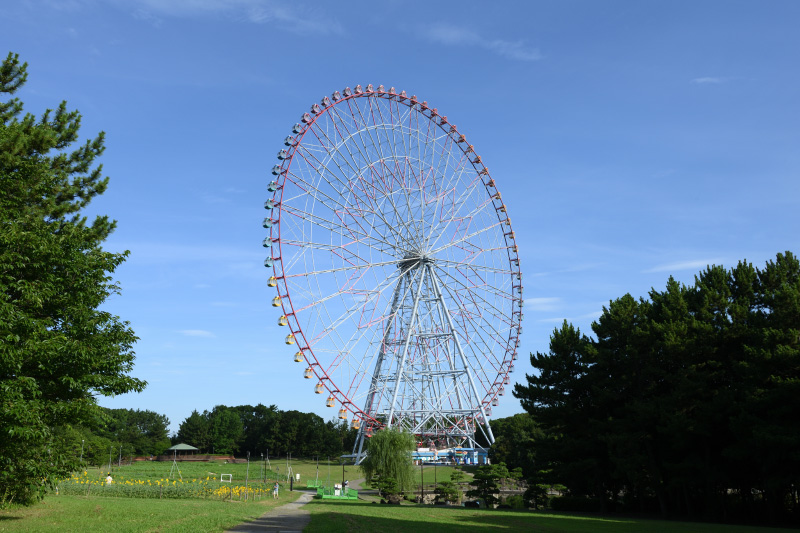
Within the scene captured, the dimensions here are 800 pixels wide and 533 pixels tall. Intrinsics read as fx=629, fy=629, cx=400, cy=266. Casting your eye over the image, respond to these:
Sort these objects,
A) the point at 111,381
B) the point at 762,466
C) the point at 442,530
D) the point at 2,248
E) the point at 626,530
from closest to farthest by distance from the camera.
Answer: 1. the point at 2,248
2. the point at 111,381
3. the point at 442,530
4. the point at 626,530
5. the point at 762,466

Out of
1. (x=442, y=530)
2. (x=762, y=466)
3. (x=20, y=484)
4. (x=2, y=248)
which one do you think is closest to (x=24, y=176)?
(x=2, y=248)

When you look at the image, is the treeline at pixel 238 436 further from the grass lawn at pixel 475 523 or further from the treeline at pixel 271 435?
the grass lawn at pixel 475 523

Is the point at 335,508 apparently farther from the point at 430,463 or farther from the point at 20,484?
the point at 430,463

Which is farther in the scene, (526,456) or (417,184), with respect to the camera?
(526,456)

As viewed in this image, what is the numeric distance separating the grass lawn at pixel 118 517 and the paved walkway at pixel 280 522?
0.48 m

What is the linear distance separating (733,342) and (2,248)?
30.6 m

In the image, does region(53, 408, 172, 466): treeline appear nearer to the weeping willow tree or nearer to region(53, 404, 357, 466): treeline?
region(53, 404, 357, 466): treeline

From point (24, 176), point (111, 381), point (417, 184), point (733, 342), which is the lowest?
point (111, 381)

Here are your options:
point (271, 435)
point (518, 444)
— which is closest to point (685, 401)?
point (518, 444)

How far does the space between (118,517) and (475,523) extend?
42.4 feet

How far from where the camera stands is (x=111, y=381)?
55.3 feet

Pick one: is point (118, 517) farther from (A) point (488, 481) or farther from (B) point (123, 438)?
(B) point (123, 438)

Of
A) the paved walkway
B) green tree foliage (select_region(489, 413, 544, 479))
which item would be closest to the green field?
the paved walkway

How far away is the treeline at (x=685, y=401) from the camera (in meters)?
26.3
